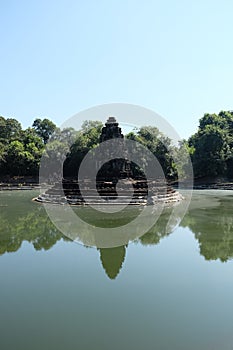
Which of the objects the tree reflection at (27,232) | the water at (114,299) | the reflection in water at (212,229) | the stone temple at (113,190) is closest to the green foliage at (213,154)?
the stone temple at (113,190)

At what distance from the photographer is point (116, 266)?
8617 mm

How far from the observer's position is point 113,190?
23172 mm

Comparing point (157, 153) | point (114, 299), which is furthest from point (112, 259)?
point (157, 153)

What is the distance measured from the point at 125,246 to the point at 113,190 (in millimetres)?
12437

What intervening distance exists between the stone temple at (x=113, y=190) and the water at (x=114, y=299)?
1105 centimetres

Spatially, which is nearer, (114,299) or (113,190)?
(114,299)

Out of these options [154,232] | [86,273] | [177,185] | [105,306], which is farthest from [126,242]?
[177,185]

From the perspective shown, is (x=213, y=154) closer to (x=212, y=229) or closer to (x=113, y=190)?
(x=113, y=190)

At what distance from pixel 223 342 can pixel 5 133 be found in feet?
188

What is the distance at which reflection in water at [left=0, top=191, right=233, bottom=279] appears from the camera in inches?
384

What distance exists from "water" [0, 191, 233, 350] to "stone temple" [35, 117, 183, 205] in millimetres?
11049

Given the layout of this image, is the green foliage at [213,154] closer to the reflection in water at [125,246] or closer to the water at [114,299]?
the reflection in water at [125,246]

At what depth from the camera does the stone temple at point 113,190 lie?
2244cm

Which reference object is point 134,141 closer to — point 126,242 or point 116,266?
point 126,242
